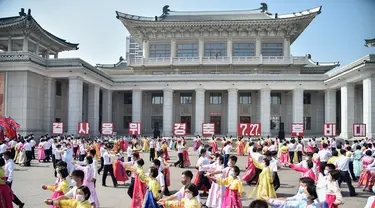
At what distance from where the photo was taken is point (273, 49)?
3769 centimetres

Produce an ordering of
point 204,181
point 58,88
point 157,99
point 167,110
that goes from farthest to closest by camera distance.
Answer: point 157,99, point 167,110, point 58,88, point 204,181

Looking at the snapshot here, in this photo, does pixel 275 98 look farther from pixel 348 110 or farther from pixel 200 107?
pixel 200 107

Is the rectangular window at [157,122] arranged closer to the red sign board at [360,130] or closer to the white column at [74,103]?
the white column at [74,103]

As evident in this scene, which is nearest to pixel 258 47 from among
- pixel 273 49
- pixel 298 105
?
pixel 273 49

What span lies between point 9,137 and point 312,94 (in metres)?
31.6

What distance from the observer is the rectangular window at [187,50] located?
38219 mm

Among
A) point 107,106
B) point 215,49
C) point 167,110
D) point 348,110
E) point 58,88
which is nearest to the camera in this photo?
point 348,110

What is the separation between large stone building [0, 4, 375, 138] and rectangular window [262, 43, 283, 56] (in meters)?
0.13

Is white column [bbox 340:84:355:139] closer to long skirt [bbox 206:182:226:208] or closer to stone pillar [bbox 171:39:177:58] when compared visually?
stone pillar [bbox 171:39:177:58]

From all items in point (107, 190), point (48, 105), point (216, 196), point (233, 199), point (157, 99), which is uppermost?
point (157, 99)

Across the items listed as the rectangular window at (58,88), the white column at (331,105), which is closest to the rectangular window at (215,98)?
the white column at (331,105)

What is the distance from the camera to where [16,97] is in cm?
2444

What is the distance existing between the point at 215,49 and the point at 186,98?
744 cm

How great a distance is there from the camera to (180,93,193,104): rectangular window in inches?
1448
